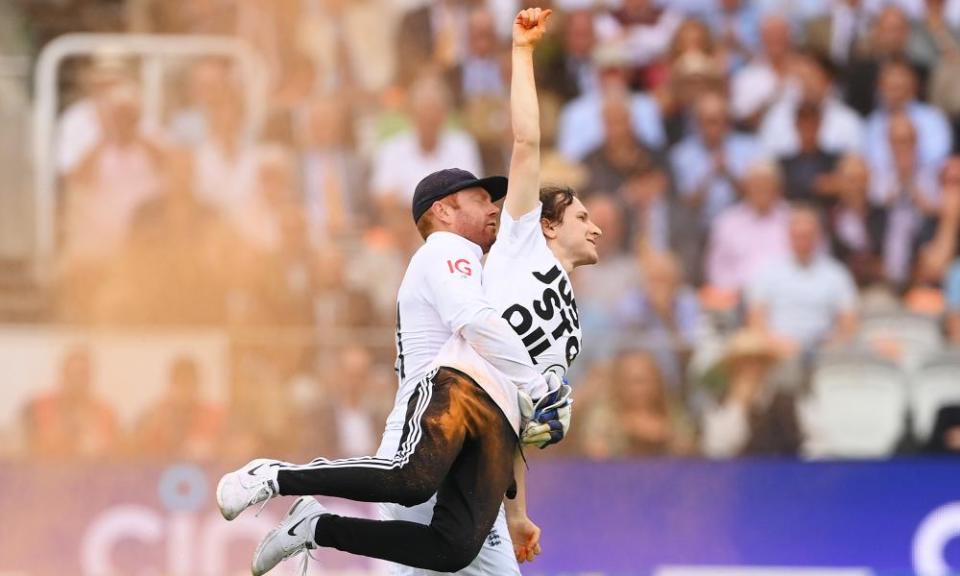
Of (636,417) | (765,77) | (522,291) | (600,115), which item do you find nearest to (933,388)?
(636,417)

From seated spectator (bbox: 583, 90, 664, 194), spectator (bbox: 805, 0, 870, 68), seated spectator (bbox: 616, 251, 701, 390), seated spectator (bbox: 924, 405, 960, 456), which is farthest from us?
spectator (bbox: 805, 0, 870, 68)

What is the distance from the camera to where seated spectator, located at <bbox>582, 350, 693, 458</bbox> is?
1216 cm

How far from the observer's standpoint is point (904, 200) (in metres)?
13.9

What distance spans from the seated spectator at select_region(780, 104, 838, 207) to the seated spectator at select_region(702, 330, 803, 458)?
2.06 m

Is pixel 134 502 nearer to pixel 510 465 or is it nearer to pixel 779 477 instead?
pixel 779 477

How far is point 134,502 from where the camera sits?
12.4 meters

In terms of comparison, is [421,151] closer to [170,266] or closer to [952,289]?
[170,266]

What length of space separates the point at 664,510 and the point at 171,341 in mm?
3815

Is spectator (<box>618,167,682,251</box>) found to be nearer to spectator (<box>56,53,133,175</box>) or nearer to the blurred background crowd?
the blurred background crowd

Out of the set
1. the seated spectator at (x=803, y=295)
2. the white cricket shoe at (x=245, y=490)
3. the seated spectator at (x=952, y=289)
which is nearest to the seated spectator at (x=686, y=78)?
the seated spectator at (x=803, y=295)

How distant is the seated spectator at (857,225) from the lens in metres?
13.5

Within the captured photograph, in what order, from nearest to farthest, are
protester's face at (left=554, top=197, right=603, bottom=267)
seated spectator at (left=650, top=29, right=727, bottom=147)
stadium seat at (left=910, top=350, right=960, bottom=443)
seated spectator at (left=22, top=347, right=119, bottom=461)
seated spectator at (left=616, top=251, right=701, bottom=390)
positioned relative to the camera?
1. protester's face at (left=554, top=197, right=603, bottom=267)
2. stadium seat at (left=910, top=350, right=960, bottom=443)
3. seated spectator at (left=22, top=347, right=119, bottom=461)
4. seated spectator at (left=616, top=251, right=701, bottom=390)
5. seated spectator at (left=650, top=29, right=727, bottom=147)

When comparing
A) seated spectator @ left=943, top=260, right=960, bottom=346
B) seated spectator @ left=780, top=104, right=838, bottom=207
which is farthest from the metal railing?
seated spectator @ left=943, top=260, right=960, bottom=346

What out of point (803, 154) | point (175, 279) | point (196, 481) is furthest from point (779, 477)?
point (175, 279)
